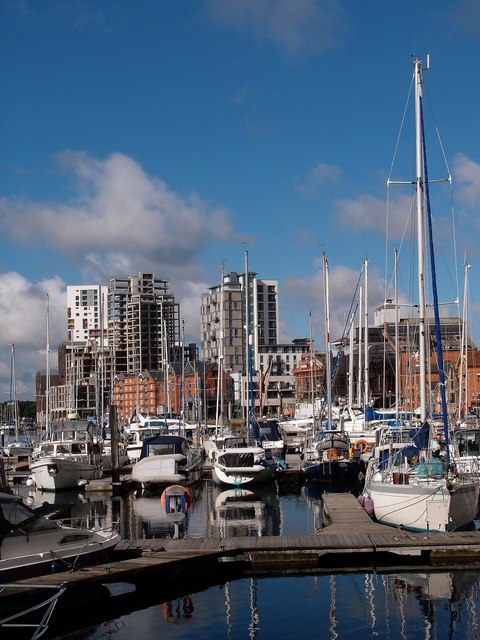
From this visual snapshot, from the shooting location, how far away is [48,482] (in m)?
49.1

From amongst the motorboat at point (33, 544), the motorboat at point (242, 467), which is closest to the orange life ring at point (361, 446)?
the motorboat at point (242, 467)

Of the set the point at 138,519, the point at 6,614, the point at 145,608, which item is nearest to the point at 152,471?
the point at 138,519

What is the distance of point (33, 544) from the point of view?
20.8m

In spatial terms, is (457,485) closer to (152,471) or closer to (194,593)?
(194,593)

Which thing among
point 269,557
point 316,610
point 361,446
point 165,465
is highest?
point 361,446

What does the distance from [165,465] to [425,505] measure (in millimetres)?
22843

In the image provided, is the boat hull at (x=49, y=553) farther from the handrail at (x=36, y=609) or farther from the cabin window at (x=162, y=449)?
the cabin window at (x=162, y=449)

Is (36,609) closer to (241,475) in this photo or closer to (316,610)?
(316,610)

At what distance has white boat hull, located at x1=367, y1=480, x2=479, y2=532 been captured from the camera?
28.1 metres

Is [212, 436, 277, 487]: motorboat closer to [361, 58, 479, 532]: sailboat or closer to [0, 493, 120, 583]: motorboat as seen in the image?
[361, 58, 479, 532]: sailboat

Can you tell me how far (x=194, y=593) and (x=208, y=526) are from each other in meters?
12.7

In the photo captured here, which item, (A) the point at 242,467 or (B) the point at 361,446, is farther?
(B) the point at 361,446

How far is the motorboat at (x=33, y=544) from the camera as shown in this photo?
20281 mm

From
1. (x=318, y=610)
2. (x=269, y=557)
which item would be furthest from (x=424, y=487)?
(x=318, y=610)
